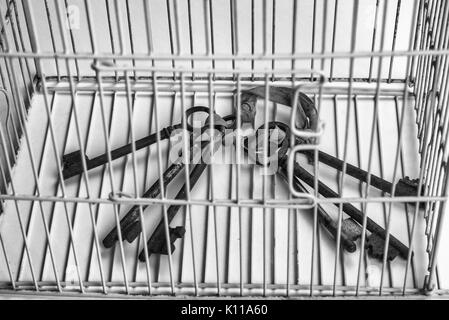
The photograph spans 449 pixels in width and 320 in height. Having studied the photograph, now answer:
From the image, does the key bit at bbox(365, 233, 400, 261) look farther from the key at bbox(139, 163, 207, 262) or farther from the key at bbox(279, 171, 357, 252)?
the key at bbox(139, 163, 207, 262)

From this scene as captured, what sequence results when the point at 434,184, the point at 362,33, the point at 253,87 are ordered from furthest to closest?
the point at 362,33, the point at 253,87, the point at 434,184

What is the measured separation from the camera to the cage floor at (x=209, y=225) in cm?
89

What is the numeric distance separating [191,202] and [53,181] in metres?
0.25

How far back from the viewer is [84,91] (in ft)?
3.54

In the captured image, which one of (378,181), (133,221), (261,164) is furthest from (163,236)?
(378,181)

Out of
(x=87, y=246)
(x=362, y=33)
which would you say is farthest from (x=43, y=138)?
(x=362, y=33)

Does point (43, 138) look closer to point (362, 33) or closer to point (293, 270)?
point (293, 270)

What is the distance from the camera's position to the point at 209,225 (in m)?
0.94

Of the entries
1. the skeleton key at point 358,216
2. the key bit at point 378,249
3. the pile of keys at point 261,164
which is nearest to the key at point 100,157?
the pile of keys at point 261,164

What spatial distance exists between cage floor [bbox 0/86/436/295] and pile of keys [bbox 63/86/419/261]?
0.02 metres

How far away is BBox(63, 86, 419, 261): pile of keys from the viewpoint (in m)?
0.90

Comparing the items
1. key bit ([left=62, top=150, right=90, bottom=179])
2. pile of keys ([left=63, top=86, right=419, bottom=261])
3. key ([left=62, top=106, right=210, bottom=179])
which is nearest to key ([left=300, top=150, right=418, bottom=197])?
pile of keys ([left=63, top=86, right=419, bottom=261])

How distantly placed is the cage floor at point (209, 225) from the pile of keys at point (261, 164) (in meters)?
0.02

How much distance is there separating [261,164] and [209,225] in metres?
0.10
